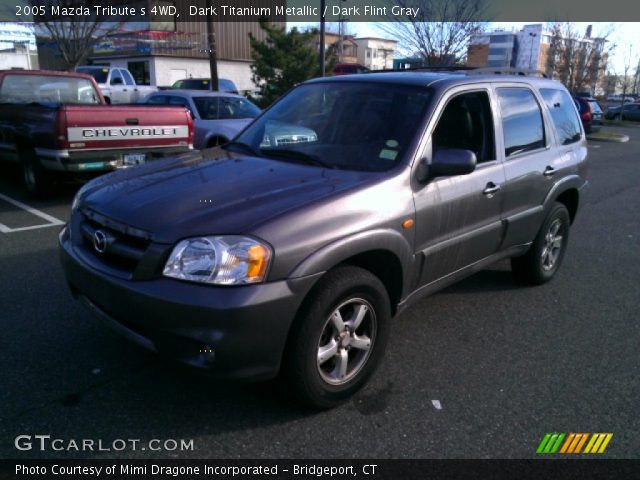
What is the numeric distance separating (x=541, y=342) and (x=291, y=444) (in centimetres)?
210

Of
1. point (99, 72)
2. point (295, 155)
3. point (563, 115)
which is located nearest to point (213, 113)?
point (563, 115)

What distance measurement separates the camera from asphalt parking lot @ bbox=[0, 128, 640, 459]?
2.74 metres

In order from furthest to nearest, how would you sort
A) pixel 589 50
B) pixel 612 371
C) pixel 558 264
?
pixel 589 50 < pixel 558 264 < pixel 612 371

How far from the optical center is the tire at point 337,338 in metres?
2.70

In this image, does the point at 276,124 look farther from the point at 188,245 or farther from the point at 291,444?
the point at 291,444

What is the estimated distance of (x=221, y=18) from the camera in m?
35.2

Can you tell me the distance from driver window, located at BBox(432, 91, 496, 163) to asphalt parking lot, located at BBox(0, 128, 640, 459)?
51.4 inches

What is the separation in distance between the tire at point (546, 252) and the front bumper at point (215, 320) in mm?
2808

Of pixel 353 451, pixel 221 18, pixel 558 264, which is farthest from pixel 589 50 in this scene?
pixel 353 451

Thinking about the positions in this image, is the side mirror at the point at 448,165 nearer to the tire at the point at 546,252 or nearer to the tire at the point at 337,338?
the tire at the point at 337,338

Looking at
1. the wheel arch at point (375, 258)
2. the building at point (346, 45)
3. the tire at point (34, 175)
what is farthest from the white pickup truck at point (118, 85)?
the building at point (346, 45)

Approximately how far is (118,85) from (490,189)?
19756mm

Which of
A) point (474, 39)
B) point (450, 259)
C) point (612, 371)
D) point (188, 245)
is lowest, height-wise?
point (612, 371)

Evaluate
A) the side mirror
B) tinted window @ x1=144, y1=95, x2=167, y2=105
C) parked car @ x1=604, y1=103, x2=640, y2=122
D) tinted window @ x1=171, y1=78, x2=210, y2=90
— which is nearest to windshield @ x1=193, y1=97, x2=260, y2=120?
tinted window @ x1=144, y1=95, x2=167, y2=105
